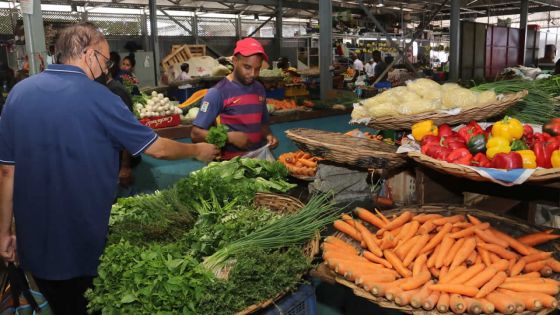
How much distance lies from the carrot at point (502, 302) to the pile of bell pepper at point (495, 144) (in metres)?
0.51

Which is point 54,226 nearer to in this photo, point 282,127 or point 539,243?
point 539,243

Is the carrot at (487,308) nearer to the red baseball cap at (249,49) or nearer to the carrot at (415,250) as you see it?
the carrot at (415,250)

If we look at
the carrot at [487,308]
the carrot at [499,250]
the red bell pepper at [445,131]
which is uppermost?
the red bell pepper at [445,131]

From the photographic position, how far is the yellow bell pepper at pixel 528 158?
2.00m

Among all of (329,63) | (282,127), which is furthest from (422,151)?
(329,63)

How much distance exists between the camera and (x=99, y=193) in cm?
235

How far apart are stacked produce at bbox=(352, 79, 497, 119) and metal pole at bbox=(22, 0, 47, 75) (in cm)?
238

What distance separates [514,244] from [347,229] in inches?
29.5

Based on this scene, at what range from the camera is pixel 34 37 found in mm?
3498

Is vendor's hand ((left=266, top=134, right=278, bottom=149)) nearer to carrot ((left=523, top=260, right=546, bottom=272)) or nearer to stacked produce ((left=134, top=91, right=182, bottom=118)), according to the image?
carrot ((left=523, top=260, right=546, bottom=272))

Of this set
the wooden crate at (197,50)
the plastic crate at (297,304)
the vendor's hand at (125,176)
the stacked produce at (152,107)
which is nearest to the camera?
the plastic crate at (297,304)

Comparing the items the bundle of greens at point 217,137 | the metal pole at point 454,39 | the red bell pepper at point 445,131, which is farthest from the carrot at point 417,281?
the metal pole at point 454,39

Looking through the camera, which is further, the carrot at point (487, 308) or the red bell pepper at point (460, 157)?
the red bell pepper at point (460, 157)

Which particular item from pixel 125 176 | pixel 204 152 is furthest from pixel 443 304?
pixel 125 176
